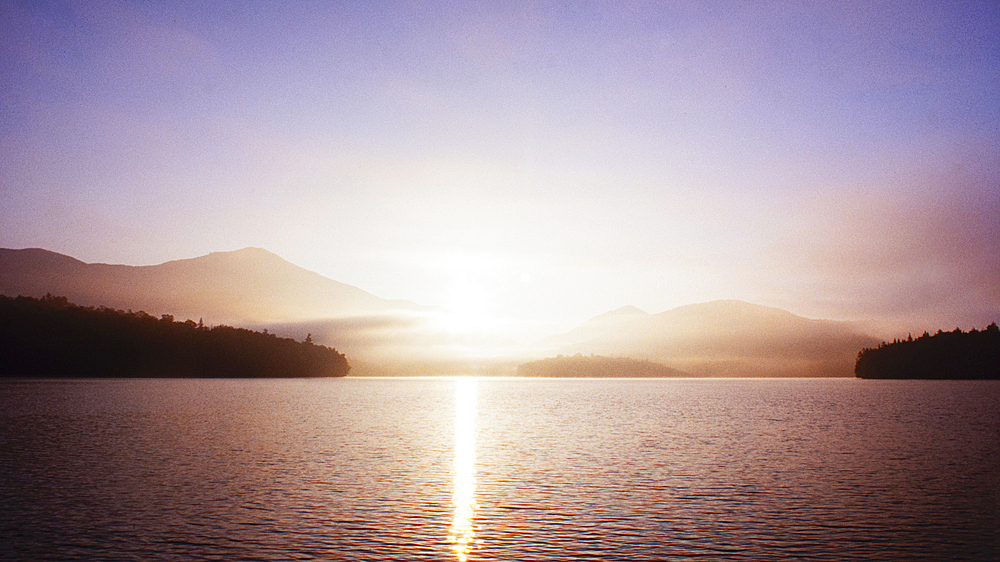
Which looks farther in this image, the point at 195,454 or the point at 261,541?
the point at 195,454

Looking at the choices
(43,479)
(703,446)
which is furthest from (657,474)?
(43,479)

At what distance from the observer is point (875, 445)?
7319 cm

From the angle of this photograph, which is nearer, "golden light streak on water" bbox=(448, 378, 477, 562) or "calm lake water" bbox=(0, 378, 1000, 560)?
"calm lake water" bbox=(0, 378, 1000, 560)

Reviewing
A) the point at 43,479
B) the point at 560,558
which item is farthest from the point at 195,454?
the point at 560,558

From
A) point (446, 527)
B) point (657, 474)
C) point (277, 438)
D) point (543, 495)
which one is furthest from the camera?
point (277, 438)

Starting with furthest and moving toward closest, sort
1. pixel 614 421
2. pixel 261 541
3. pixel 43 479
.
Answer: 1. pixel 614 421
2. pixel 43 479
3. pixel 261 541

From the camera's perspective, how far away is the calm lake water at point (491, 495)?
30.5 meters

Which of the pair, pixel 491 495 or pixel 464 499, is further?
A: pixel 491 495

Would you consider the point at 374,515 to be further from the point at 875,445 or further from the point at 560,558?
the point at 875,445

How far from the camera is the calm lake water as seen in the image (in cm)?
3052

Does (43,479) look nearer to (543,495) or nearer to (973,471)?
(543,495)

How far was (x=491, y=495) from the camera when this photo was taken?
43000mm

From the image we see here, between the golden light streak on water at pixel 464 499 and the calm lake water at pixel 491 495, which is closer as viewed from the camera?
the calm lake water at pixel 491 495

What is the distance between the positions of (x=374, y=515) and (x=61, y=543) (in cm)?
1408
